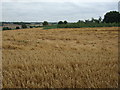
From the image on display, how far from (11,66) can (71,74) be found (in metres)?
1.23

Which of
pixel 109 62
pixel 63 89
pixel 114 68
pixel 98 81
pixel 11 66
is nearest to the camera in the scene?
pixel 63 89

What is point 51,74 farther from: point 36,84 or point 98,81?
point 98,81

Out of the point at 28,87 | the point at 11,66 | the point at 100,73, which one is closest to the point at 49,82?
the point at 28,87

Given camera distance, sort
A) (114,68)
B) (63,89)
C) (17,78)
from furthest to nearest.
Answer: (114,68)
(17,78)
(63,89)

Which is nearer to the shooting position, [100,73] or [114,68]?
[100,73]

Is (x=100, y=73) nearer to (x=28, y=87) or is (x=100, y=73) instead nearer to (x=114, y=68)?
(x=114, y=68)

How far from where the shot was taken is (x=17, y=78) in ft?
6.83

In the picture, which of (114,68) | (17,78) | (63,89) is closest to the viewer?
(63,89)

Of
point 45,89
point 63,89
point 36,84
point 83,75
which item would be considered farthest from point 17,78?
point 83,75

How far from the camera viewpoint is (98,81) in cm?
188

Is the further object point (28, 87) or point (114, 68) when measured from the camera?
point (114, 68)

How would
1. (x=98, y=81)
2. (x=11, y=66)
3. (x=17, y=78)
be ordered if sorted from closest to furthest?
(x=98, y=81), (x=17, y=78), (x=11, y=66)

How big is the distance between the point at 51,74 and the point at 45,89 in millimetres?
381

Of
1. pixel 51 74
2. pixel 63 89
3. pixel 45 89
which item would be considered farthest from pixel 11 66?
pixel 63 89
